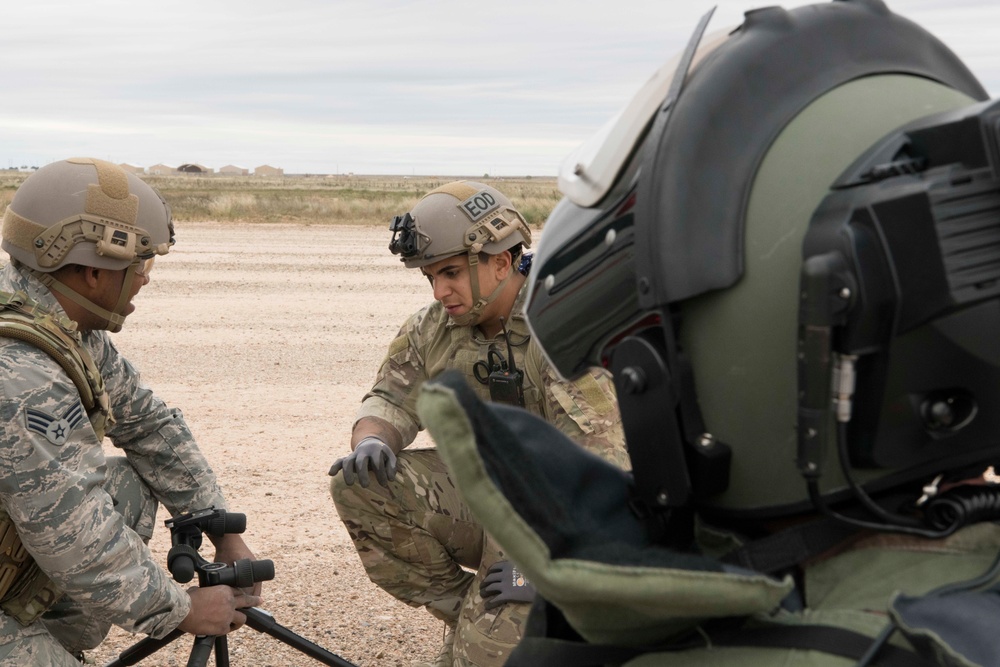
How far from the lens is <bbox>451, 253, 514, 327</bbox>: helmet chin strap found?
4219mm

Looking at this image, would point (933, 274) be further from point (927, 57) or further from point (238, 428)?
point (238, 428)

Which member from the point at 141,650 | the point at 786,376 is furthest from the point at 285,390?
the point at 786,376

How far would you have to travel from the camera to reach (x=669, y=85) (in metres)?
1.45

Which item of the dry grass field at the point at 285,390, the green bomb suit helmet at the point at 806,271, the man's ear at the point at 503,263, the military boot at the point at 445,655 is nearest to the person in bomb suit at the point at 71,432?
the military boot at the point at 445,655

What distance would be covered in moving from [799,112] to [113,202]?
105 inches

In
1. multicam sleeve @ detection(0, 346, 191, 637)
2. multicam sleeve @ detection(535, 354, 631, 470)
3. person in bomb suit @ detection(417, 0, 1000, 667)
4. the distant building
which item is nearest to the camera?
person in bomb suit @ detection(417, 0, 1000, 667)

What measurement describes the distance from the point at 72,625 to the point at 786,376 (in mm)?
3009

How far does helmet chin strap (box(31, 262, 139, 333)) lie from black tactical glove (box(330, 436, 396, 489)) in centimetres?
95

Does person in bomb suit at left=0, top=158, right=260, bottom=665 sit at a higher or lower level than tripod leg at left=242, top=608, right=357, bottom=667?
higher

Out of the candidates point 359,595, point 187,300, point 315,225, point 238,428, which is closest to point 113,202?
point 359,595

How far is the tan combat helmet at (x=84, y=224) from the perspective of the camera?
3.40m

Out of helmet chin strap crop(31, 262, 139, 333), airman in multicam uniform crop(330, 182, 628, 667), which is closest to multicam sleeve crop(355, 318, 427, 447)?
airman in multicam uniform crop(330, 182, 628, 667)

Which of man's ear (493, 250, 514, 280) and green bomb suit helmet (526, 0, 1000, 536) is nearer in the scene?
→ green bomb suit helmet (526, 0, 1000, 536)

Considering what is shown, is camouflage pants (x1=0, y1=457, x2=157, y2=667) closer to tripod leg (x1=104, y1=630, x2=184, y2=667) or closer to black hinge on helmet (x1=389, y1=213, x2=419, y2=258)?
tripod leg (x1=104, y1=630, x2=184, y2=667)
